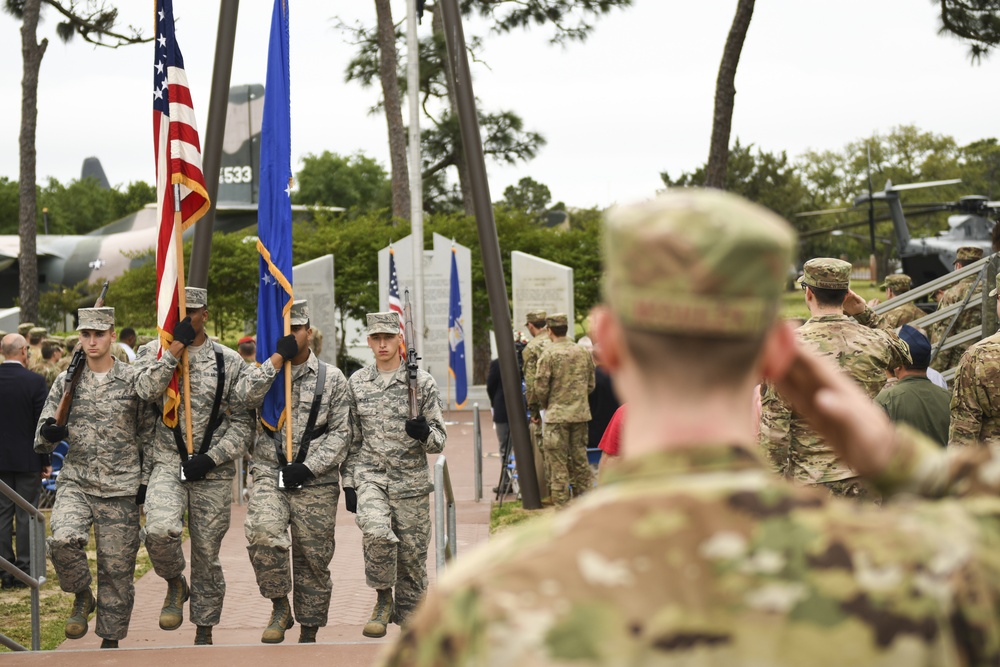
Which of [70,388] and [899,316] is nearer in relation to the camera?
[70,388]

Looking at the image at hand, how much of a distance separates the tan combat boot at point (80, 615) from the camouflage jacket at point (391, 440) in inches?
73.2

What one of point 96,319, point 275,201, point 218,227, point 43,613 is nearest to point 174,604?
point 96,319

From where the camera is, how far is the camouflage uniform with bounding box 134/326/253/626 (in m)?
7.72

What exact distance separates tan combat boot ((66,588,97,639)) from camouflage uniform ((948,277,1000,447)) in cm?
546

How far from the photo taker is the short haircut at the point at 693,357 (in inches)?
63.1

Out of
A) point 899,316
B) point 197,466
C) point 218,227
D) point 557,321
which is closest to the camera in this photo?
point 197,466

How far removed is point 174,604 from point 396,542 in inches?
59.4

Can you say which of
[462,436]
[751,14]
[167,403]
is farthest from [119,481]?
[751,14]

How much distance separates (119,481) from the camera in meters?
7.87

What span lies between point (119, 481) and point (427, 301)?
723 inches

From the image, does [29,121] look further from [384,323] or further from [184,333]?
[384,323]

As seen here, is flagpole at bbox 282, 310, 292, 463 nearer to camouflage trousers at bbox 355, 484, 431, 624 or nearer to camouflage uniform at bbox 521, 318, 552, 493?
camouflage trousers at bbox 355, 484, 431, 624

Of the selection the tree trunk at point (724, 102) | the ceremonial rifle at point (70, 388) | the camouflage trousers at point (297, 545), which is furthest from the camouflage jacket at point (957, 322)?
the ceremonial rifle at point (70, 388)

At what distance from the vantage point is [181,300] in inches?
328
